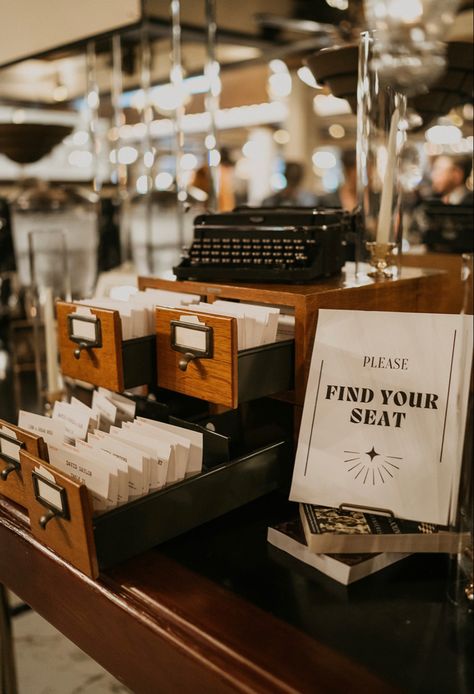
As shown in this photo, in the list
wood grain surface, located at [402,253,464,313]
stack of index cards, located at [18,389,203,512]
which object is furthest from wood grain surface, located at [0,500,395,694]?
wood grain surface, located at [402,253,464,313]

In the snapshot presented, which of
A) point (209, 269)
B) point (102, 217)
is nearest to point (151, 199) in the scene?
point (102, 217)

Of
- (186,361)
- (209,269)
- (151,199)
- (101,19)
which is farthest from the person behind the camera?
(151,199)

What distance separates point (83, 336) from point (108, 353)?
83 mm

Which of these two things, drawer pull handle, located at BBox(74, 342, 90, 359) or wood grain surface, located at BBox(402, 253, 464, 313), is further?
wood grain surface, located at BBox(402, 253, 464, 313)

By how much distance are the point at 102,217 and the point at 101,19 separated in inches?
43.6

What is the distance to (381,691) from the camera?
81 centimetres

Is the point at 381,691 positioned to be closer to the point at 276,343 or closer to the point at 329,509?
the point at 329,509

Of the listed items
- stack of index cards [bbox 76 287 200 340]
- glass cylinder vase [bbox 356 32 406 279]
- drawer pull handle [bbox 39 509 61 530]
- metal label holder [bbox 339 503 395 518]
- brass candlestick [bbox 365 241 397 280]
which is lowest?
metal label holder [bbox 339 503 395 518]

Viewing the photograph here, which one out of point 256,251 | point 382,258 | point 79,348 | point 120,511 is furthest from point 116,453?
point 382,258

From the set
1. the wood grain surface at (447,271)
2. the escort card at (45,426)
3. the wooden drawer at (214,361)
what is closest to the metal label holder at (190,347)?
the wooden drawer at (214,361)

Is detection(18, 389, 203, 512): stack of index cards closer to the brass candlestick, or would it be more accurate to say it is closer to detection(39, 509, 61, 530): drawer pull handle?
detection(39, 509, 61, 530): drawer pull handle

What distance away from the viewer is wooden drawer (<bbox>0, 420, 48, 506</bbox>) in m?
1.13

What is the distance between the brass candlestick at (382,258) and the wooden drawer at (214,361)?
0.37 meters

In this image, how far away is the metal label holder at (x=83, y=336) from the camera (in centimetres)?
132
